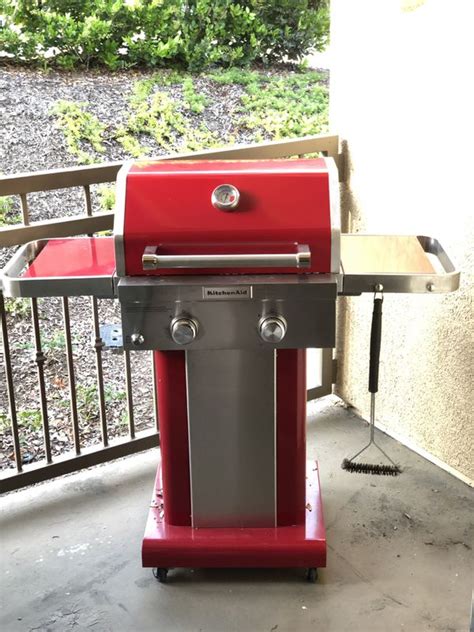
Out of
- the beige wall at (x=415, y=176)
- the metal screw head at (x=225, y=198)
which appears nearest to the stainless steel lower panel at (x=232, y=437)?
the metal screw head at (x=225, y=198)

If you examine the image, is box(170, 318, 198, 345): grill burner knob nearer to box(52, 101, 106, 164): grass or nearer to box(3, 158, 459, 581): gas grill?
box(3, 158, 459, 581): gas grill

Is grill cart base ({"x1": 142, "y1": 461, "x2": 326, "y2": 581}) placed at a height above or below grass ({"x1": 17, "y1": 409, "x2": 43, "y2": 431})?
above

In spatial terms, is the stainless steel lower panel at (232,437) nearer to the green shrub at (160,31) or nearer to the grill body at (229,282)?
the grill body at (229,282)

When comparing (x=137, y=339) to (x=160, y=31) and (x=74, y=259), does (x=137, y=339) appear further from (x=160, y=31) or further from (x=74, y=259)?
(x=160, y=31)

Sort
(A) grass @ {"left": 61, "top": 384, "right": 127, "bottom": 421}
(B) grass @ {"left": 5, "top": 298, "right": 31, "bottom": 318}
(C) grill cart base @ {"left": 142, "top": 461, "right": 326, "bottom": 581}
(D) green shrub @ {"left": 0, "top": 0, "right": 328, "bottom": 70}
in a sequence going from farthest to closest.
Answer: (D) green shrub @ {"left": 0, "top": 0, "right": 328, "bottom": 70} → (B) grass @ {"left": 5, "top": 298, "right": 31, "bottom": 318} → (A) grass @ {"left": 61, "top": 384, "right": 127, "bottom": 421} → (C) grill cart base @ {"left": 142, "top": 461, "right": 326, "bottom": 581}

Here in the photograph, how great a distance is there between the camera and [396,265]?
204 centimetres

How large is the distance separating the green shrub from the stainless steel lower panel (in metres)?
4.54

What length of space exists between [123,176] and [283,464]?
3.09ft

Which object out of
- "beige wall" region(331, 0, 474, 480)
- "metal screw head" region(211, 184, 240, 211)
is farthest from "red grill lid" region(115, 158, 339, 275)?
"beige wall" region(331, 0, 474, 480)

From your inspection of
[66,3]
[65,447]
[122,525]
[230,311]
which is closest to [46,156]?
[66,3]

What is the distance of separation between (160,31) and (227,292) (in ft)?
15.8

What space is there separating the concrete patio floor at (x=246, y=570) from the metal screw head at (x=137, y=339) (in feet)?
2.58

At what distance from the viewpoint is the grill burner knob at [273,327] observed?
1890 millimetres

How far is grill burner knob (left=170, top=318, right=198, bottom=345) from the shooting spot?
1.89m
